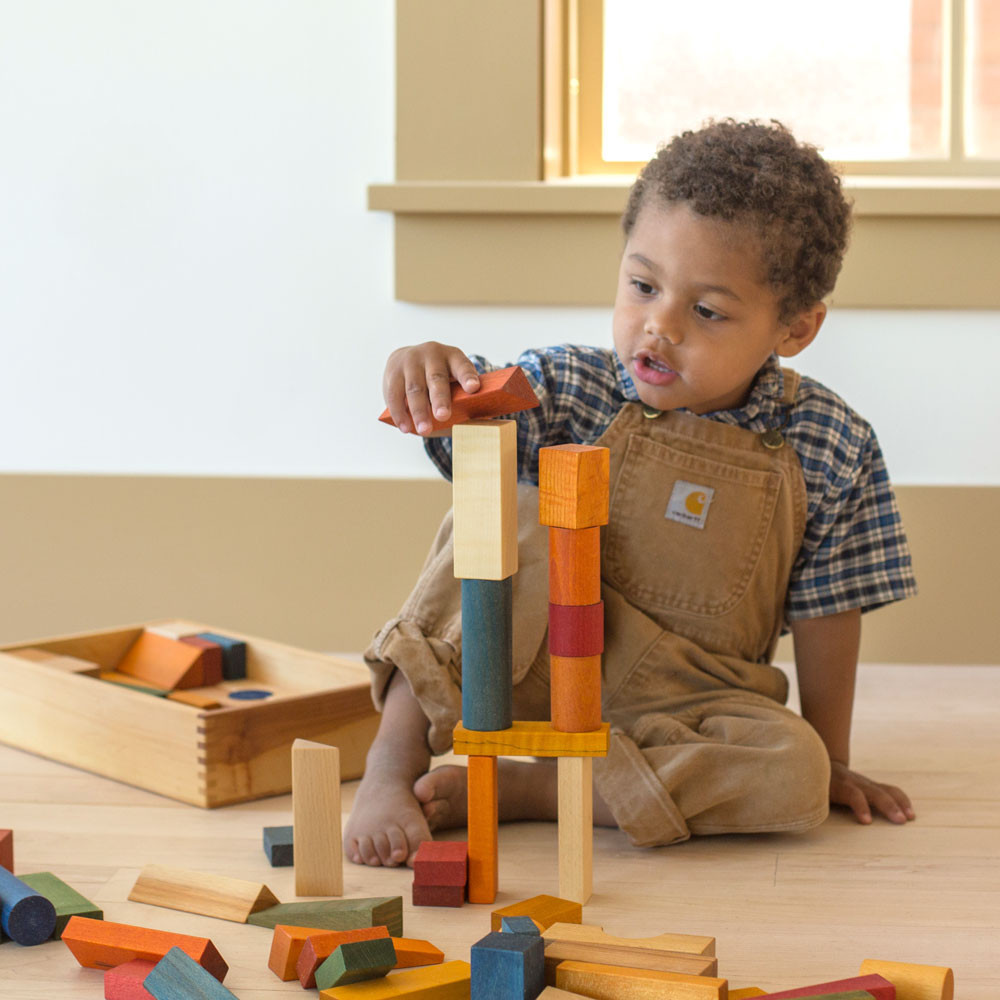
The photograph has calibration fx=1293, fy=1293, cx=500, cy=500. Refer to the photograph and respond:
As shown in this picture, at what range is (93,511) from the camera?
5.83 ft

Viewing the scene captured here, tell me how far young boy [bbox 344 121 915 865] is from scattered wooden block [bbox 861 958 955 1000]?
300 millimetres

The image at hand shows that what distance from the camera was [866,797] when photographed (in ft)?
3.74

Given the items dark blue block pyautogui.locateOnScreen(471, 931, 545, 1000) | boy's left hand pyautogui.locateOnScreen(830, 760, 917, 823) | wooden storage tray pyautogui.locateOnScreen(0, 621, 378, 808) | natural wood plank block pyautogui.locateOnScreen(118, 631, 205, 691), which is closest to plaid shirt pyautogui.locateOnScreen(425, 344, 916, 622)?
boy's left hand pyautogui.locateOnScreen(830, 760, 917, 823)

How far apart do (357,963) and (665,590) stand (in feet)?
1.64

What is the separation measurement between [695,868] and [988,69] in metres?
1.23

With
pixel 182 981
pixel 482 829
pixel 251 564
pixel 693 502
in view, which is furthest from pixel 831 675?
pixel 251 564

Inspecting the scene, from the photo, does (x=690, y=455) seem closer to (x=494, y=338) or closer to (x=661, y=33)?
(x=494, y=338)

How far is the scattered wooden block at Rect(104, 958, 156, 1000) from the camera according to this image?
29.3 inches

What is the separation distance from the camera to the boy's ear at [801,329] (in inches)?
46.2

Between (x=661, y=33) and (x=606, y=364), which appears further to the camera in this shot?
(x=661, y=33)

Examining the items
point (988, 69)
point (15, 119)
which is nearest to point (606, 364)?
point (988, 69)

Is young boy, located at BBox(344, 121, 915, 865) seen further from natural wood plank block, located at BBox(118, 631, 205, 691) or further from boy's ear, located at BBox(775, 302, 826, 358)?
natural wood plank block, located at BBox(118, 631, 205, 691)

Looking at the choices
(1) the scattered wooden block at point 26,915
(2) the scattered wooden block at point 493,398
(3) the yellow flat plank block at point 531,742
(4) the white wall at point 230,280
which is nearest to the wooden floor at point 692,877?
(1) the scattered wooden block at point 26,915

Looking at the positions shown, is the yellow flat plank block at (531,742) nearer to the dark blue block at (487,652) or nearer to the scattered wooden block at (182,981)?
the dark blue block at (487,652)
